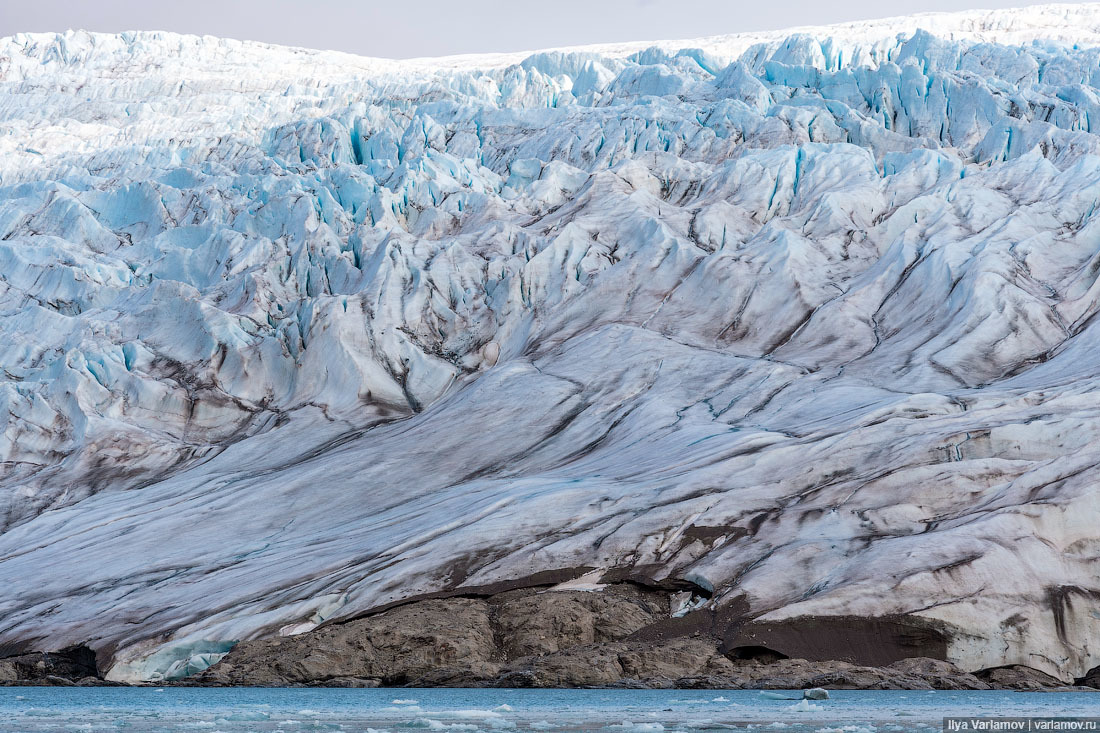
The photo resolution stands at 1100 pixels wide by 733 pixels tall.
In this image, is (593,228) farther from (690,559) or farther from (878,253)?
(690,559)

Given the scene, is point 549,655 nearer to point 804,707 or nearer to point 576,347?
point 804,707

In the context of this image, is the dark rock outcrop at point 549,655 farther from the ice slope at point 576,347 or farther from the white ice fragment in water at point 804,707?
the white ice fragment in water at point 804,707

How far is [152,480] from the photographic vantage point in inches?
3004

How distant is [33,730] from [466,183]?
7359cm

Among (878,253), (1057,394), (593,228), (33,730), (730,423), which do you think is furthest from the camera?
(593,228)

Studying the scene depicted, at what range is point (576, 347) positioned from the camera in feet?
259

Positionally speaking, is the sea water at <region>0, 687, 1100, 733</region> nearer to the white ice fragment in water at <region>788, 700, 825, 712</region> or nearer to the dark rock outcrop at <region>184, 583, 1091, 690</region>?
the white ice fragment in water at <region>788, 700, 825, 712</region>

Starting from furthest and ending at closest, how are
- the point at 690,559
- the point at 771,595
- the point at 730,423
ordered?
the point at 730,423 < the point at 690,559 < the point at 771,595

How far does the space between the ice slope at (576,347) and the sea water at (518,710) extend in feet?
15.8

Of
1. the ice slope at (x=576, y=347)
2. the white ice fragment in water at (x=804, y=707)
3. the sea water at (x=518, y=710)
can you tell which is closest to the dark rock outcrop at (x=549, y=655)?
the sea water at (x=518, y=710)

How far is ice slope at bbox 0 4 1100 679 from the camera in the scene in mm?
Result: 51250

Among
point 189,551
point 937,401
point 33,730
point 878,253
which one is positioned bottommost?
point 33,730

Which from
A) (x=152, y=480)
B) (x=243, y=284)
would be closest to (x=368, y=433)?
(x=152, y=480)

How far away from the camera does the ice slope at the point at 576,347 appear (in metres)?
51.2
